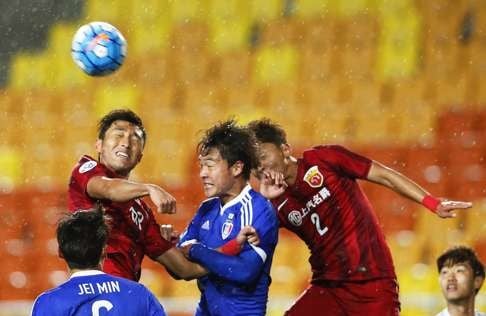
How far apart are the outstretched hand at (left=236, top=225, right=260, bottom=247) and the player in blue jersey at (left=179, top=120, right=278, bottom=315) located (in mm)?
51

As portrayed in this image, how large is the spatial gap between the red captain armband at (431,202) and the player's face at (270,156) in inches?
28.6

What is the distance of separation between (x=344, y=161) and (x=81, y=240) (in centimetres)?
201

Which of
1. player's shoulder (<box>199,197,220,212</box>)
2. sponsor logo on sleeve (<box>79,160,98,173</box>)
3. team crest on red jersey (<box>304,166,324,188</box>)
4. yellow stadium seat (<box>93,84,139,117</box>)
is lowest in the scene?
player's shoulder (<box>199,197,220,212</box>)

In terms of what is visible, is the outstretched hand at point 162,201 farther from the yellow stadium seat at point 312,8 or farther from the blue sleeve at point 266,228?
the yellow stadium seat at point 312,8

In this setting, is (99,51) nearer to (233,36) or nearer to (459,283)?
(459,283)

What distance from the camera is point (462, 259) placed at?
5.91 metres

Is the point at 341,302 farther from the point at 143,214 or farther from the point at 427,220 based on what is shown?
the point at 427,220

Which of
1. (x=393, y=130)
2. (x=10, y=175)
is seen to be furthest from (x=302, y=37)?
(x=10, y=175)

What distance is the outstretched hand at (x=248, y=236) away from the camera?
14.5 feet

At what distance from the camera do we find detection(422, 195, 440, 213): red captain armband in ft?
16.5

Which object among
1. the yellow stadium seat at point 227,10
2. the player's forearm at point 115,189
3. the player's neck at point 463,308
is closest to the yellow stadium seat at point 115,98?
the yellow stadium seat at point 227,10

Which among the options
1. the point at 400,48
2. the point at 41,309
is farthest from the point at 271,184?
the point at 400,48

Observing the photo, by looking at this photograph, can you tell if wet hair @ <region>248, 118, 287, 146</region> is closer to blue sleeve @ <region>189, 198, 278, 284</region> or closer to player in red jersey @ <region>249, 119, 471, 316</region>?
player in red jersey @ <region>249, 119, 471, 316</region>

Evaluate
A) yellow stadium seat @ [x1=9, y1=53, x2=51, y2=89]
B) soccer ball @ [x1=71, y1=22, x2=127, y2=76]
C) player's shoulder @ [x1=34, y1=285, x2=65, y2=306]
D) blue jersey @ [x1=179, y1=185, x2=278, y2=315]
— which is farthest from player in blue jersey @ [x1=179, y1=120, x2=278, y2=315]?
yellow stadium seat @ [x1=9, y1=53, x2=51, y2=89]
